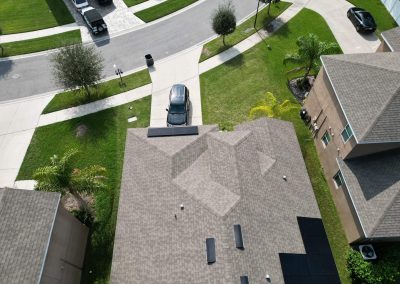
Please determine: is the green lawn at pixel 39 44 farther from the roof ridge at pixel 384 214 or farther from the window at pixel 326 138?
the roof ridge at pixel 384 214

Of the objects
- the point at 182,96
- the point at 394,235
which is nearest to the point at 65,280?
the point at 182,96

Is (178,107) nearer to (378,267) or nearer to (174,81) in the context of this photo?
(174,81)

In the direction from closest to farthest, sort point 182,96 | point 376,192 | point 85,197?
point 376,192 < point 85,197 < point 182,96

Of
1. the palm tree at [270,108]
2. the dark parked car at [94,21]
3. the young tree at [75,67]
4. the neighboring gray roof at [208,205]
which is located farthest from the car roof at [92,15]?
the palm tree at [270,108]

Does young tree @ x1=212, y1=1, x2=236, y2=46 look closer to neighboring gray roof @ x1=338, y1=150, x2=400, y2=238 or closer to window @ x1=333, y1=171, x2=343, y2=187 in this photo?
neighboring gray roof @ x1=338, y1=150, x2=400, y2=238

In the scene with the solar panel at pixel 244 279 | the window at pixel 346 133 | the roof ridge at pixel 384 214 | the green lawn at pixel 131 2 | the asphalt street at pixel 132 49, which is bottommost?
the solar panel at pixel 244 279

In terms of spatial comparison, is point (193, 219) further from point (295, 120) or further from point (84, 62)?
point (84, 62)

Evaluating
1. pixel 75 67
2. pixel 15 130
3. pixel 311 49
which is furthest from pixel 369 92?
pixel 15 130
